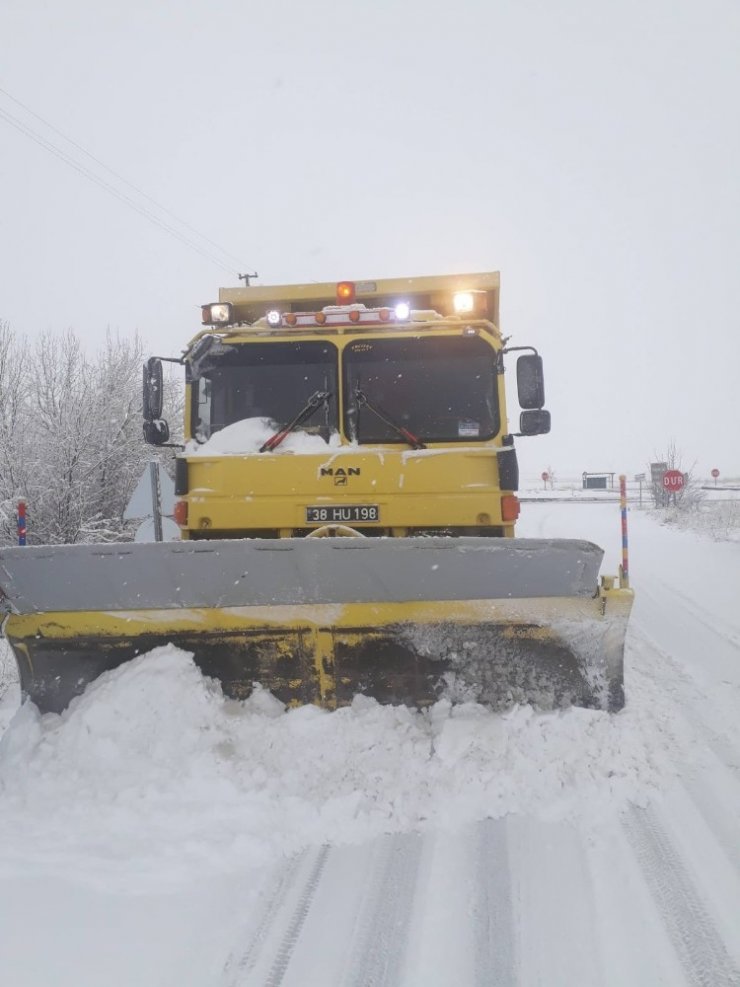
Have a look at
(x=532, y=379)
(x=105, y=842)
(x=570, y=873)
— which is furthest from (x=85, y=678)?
(x=532, y=379)

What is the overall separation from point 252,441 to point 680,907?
365 centimetres

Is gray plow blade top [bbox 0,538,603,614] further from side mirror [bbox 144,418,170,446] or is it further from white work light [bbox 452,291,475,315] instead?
white work light [bbox 452,291,475,315]

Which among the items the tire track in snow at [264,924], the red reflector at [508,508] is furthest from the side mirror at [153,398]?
the tire track in snow at [264,924]

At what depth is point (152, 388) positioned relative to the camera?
16.4 feet

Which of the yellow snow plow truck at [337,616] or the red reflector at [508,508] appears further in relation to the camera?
the red reflector at [508,508]

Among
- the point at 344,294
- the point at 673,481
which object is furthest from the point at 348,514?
the point at 673,481

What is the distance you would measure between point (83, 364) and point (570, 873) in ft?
48.9

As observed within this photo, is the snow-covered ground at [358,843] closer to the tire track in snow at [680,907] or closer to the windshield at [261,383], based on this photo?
the tire track in snow at [680,907]

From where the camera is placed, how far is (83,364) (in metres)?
14.6

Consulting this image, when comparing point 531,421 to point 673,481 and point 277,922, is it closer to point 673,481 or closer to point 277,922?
point 277,922

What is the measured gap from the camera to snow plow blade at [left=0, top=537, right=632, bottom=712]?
3.13 meters

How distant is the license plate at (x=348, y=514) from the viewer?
172 inches

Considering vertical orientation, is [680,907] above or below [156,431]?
below

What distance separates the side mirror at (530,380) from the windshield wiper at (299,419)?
1478 mm
